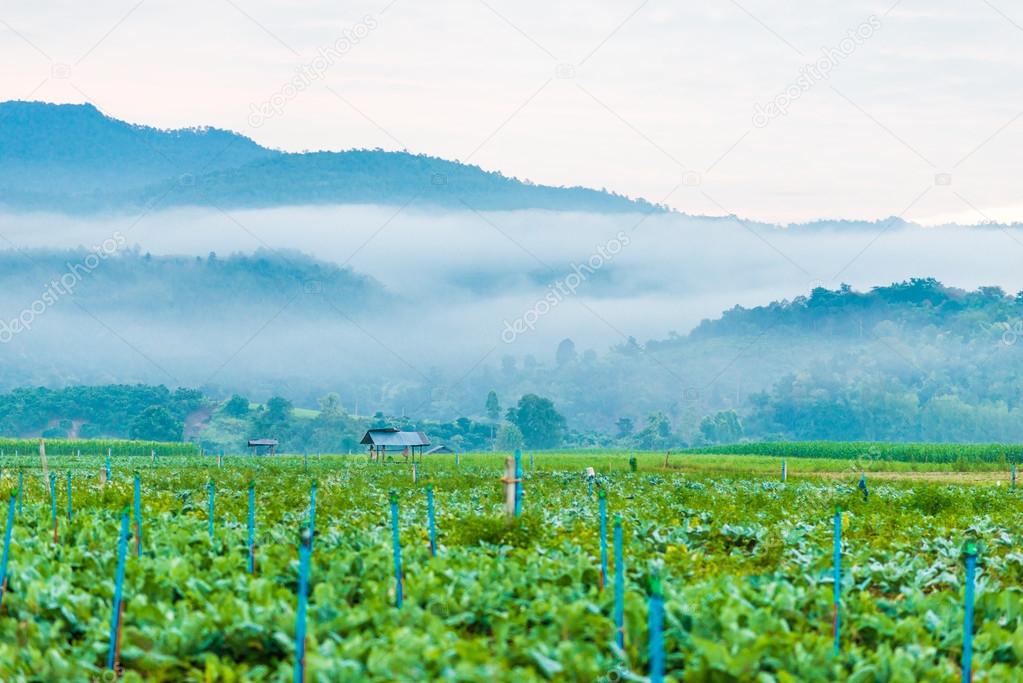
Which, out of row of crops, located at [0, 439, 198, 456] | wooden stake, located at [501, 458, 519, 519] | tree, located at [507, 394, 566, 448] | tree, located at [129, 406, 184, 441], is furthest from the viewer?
tree, located at [507, 394, 566, 448]

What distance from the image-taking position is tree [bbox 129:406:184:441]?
148375 millimetres

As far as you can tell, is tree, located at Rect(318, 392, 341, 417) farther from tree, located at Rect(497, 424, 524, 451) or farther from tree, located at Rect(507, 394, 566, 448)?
tree, located at Rect(507, 394, 566, 448)

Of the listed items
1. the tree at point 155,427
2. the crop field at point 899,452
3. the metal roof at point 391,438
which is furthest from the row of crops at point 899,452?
the tree at point 155,427

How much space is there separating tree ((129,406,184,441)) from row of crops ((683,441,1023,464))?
82.9 meters

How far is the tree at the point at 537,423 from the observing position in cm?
17075

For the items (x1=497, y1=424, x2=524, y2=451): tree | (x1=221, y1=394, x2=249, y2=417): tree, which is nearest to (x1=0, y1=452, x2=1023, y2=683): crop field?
(x1=497, y1=424, x2=524, y2=451): tree

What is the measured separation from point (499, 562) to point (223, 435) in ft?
518

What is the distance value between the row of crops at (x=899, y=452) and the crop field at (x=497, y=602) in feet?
165

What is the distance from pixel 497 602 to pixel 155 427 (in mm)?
143995

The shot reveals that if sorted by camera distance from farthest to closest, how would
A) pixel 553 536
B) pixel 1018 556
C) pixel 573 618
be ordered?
pixel 553 536, pixel 1018 556, pixel 573 618

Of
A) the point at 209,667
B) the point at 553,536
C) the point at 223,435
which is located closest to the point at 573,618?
the point at 209,667

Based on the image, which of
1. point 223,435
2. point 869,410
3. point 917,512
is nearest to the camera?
point 917,512

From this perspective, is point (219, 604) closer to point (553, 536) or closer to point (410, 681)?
point (410, 681)

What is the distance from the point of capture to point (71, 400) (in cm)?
18662
